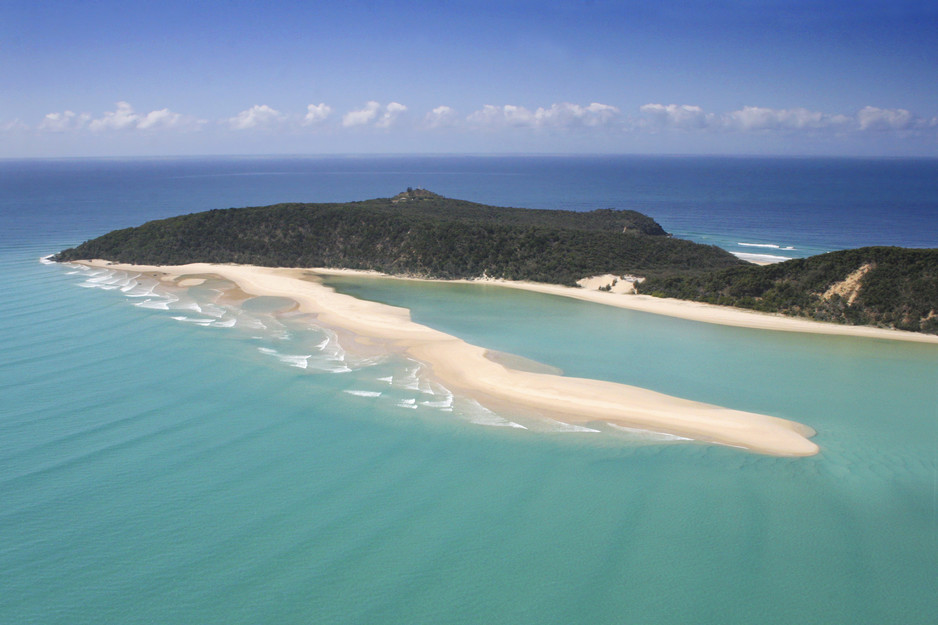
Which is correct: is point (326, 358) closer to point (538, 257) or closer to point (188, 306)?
point (188, 306)

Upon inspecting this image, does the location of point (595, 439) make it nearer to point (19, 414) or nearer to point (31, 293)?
point (19, 414)

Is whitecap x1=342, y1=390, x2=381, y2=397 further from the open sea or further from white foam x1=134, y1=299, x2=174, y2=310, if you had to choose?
white foam x1=134, y1=299, x2=174, y2=310

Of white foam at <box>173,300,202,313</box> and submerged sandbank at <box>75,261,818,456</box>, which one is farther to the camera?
white foam at <box>173,300,202,313</box>

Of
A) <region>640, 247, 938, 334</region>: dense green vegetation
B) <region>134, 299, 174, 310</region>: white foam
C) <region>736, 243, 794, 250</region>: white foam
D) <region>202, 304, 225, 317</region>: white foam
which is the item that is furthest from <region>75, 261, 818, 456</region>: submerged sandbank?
<region>736, 243, 794, 250</region>: white foam

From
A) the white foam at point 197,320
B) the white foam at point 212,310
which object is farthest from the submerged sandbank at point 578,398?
the white foam at point 212,310

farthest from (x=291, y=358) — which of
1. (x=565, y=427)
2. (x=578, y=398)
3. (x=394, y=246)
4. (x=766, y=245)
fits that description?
(x=766, y=245)

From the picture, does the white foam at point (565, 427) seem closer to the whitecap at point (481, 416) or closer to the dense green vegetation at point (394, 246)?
the whitecap at point (481, 416)

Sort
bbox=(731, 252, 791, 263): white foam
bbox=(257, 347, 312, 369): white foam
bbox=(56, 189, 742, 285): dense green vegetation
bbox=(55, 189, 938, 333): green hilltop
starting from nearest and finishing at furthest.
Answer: bbox=(257, 347, 312, 369): white foam, bbox=(55, 189, 938, 333): green hilltop, bbox=(56, 189, 742, 285): dense green vegetation, bbox=(731, 252, 791, 263): white foam

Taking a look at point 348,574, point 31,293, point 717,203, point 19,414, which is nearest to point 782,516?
point 348,574
